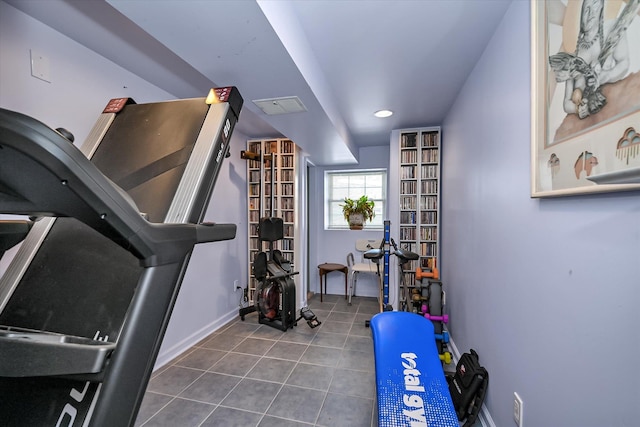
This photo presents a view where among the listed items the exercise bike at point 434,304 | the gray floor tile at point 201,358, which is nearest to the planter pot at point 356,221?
the exercise bike at point 434,304

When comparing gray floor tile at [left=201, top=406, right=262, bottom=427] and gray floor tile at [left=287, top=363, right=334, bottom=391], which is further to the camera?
gray floor tile at [left=287, top=363, right=334, bottom=391]

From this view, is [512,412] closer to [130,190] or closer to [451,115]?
[130,190]

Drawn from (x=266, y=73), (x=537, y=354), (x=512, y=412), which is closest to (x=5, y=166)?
(x=266, y=73)

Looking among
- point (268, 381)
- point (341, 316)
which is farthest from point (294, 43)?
point (341, 316)

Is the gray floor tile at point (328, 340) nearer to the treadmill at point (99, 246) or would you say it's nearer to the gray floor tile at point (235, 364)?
the gray floor tile at point (235, 364)

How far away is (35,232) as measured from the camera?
94 cm

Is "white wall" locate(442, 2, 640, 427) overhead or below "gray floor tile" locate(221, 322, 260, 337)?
overhead

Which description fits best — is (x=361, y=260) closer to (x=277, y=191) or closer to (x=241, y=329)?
(x=277, y=191)

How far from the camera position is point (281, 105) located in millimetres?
Result: 2115

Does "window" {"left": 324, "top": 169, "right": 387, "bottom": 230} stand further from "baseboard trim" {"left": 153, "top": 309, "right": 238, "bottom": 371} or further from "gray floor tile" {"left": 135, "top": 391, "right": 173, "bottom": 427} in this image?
"gray floor tile" {"left": 135, "top": 391, "right": 173, "bottom": 427}

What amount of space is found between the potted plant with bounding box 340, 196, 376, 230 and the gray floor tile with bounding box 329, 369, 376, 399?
2.58 meters

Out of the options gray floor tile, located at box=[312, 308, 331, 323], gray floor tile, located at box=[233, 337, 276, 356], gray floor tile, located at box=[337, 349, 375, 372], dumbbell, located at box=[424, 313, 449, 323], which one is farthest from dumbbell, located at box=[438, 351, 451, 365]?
gray floor tile, located at box=[233, 337, 276, 356]

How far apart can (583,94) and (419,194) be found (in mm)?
2749

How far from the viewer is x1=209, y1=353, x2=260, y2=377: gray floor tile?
2369mm
